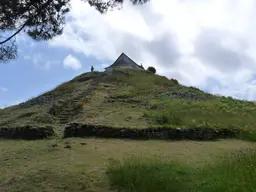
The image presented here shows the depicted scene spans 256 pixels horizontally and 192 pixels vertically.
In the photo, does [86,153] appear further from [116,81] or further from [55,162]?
[116,81]

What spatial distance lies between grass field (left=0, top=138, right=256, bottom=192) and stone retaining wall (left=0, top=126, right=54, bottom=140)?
52 cm

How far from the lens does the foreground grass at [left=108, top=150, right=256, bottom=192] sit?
501 centimetres

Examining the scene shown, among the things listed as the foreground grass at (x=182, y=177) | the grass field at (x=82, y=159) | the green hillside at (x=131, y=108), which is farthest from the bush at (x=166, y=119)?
the foreground grass at (x=182, y=177)

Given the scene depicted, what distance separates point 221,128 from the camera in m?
12.5

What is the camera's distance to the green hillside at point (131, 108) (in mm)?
13727

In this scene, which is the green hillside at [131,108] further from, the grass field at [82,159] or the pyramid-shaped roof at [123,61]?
the pyramid-shaped roof at [123,61]

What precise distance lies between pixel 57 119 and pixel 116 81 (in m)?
10.5

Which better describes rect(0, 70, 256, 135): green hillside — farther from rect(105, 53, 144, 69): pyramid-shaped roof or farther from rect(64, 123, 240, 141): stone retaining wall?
rect(105, 53, 144, 69): pyramid-shaped roof

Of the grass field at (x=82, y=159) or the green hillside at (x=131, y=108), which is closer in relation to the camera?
the grass field at (x=82, y=159)

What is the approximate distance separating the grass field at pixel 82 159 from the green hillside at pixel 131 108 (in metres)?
2.15

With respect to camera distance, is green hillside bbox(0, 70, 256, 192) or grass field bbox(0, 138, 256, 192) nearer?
green hillside bbox(0, 70, 256, 192)

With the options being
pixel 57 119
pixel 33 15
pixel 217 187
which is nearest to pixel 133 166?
pixel 217 187

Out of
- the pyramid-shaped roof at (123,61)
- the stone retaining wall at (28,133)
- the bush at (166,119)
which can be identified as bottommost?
the stone retaining wall at (28,133)

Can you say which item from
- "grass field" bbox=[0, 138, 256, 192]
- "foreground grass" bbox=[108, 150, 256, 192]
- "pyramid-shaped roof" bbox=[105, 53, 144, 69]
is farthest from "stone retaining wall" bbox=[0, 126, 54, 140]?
"pyramid-shaped roof" bbox=[105, 53, 144, 69]
